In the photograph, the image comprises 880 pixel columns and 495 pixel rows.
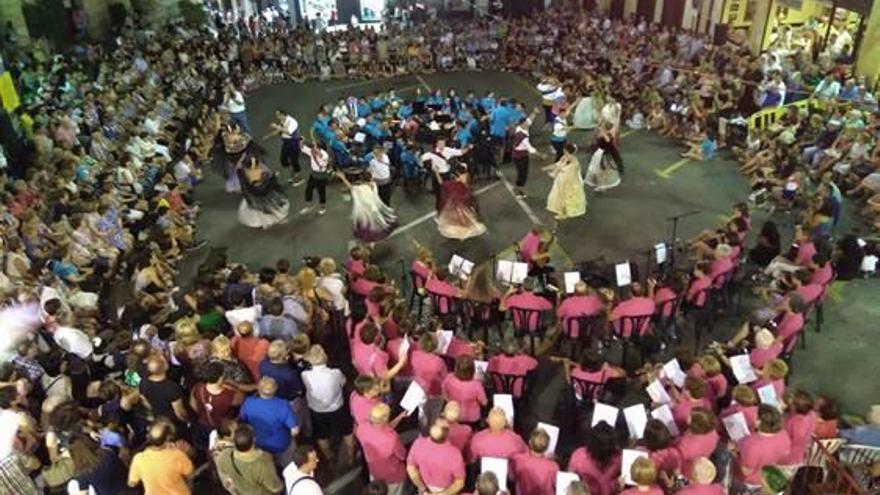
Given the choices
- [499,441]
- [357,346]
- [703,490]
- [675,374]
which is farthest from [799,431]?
[357,346]

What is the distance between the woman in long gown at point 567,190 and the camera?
38.8ft

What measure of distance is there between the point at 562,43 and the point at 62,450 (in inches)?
766

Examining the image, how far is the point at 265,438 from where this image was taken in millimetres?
5801

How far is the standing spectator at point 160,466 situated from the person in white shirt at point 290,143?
9288 millimetres

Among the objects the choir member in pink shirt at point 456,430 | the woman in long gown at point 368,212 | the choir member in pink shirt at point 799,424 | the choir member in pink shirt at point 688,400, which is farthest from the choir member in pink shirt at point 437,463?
the woman in long gown at point 368,212

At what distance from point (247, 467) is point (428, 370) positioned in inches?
76.1

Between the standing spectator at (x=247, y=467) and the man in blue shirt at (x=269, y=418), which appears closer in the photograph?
the standing spectator at (x=247, y=467)

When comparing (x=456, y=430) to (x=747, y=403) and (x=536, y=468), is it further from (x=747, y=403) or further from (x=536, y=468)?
(x=747, y=403)

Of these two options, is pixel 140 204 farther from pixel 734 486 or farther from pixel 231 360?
pixel 734 486

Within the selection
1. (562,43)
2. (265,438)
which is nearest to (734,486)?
(265,438)

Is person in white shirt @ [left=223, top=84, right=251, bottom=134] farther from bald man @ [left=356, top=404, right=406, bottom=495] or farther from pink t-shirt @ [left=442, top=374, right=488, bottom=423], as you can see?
bald man @ [left=356, top=404, right=406, bottom=495]

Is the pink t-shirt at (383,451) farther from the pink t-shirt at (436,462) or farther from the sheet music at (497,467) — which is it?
the sheet music at (497,467)

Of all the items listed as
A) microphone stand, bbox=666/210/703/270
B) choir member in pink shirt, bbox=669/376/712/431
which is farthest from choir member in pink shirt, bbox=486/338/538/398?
microphone stand, bbox=666/210/703/270

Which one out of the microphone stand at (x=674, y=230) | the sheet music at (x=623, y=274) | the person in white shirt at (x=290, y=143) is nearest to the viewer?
the sheet music at (x=623, y=274)
